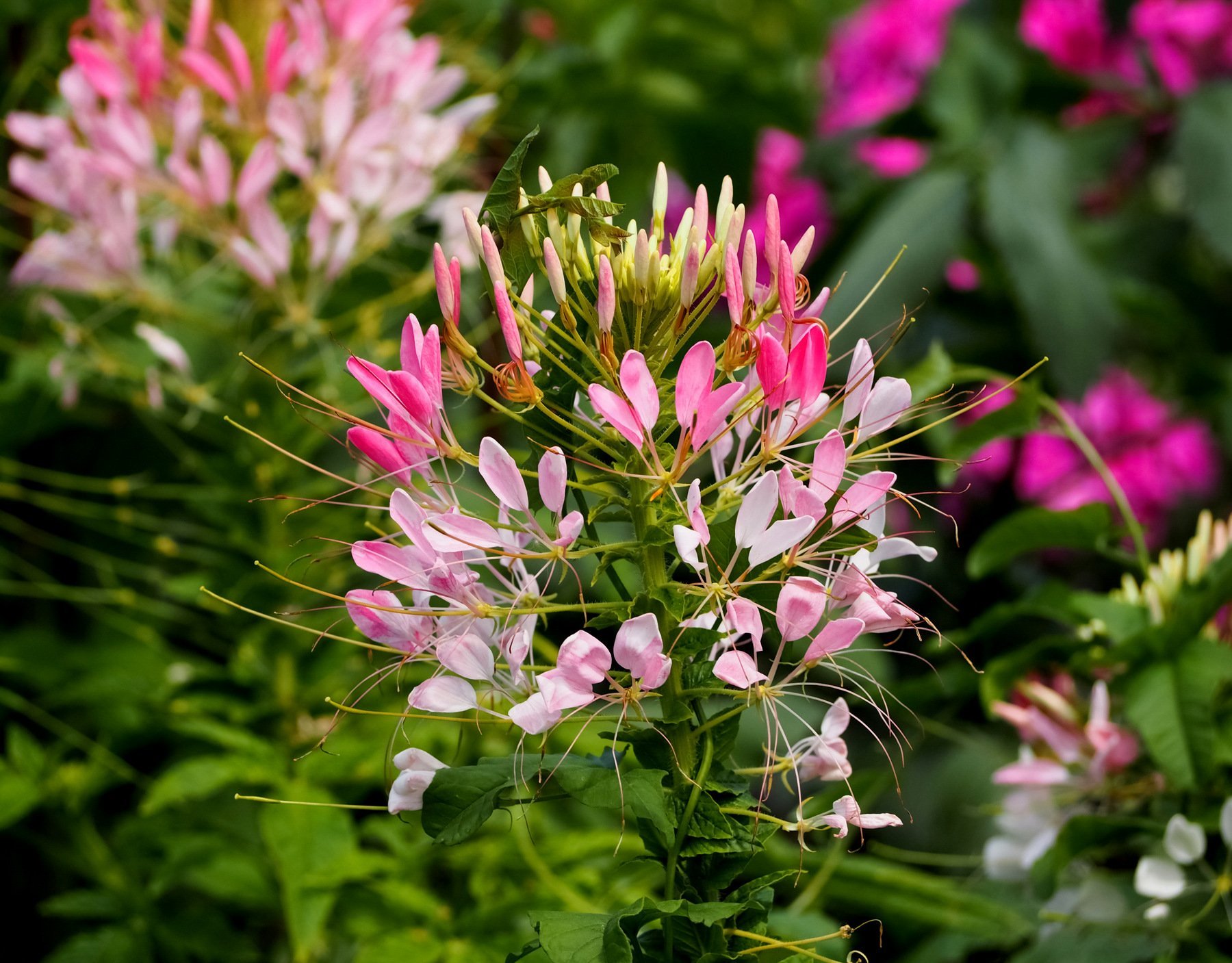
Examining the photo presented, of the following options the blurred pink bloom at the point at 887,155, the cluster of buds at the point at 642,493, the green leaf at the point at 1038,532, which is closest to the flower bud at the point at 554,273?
the cluster of buds at the point at 642,493

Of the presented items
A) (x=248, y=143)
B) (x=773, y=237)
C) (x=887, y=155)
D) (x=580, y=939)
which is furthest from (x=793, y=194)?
(x=580, y=939)

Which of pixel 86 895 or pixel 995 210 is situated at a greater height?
pixel 995 210

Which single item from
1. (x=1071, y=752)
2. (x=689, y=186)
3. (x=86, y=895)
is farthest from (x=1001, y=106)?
(x=86, y=895)

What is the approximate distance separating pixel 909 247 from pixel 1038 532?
1.49ft

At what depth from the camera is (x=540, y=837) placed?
732 mm

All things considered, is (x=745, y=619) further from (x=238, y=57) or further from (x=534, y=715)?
(x=238, y=57)

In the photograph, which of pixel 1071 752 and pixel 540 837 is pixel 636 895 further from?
pixel 1071 752

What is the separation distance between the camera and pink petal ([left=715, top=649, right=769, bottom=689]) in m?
0.37

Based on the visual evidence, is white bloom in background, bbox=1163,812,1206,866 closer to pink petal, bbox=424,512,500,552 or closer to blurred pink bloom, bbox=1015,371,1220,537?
pink petal, bbox=424,512,500,552

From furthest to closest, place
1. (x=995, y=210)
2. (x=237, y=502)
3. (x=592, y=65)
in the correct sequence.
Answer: (x=592, y=65), (x=995, y=210), (x=237, y=502)

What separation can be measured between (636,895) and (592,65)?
2.84 ft

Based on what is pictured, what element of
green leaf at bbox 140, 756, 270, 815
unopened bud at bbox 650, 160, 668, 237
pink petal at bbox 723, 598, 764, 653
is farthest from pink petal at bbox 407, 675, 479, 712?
green leaf at bbox 140, 756, 270, 815

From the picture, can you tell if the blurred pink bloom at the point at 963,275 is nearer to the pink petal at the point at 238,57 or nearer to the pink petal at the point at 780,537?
the pink petal at the point at 238,57

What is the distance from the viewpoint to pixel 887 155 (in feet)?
4.68
